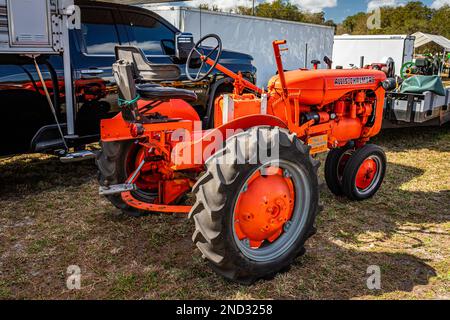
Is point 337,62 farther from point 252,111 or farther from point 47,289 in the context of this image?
point 47,289

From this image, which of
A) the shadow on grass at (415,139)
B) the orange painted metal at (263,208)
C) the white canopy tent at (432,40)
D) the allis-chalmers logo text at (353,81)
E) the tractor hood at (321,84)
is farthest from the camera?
the white canopy tent at (432,40)

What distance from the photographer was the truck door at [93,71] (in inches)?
188

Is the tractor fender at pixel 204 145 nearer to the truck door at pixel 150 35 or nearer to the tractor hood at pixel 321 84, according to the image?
the tractor hood at pixel 321 84

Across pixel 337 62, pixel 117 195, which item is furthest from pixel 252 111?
pixel 337 62

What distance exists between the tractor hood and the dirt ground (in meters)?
1.09

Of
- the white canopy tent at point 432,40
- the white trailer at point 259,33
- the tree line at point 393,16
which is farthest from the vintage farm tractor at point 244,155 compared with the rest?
the tree line at point 393,16

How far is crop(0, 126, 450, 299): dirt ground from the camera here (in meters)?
2.76

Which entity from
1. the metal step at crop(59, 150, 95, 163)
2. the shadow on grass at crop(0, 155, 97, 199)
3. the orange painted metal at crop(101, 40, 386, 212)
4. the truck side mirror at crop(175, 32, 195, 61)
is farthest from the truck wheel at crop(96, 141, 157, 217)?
the shadow on grass at crop(0, 155, 97, 199)

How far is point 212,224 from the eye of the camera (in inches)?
96.3

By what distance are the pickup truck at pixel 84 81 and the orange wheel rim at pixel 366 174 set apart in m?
1.69

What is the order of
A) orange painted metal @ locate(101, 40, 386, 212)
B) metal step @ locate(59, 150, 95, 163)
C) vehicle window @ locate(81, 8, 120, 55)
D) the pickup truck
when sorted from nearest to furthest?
orange painted metal @ locate(101, 40, 386, 212) < metal step @ locate(59, 150, 95, 163) < the pickup truck < vehicle window @ locate(81, 8, 120, 55)

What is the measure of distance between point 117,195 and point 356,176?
90.7 inches

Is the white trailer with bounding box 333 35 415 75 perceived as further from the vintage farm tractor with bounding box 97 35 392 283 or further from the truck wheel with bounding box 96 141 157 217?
the truck wheel with bounding box 96 141 157 217

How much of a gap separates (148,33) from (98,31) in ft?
2.47
